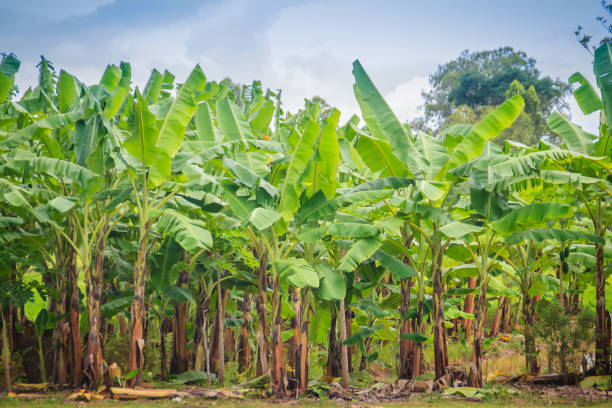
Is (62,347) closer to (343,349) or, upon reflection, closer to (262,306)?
(262,306)

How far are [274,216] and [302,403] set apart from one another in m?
2.74

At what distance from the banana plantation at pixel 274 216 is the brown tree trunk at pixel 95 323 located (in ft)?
0.07

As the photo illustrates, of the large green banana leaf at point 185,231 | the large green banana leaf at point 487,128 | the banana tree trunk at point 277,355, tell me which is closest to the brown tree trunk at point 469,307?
the large green banana leaf at point 487,128

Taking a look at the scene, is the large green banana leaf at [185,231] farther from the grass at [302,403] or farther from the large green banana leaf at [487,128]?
the large green banana leaf at [487,128]

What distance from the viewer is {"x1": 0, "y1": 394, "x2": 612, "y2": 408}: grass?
644 cm

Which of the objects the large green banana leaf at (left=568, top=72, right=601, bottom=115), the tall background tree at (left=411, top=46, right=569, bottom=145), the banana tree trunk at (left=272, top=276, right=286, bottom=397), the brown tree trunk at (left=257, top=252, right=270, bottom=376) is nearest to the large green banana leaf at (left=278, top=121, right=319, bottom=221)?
the brown tree trunk at (left=257, top=252, right=270, bottom=376)

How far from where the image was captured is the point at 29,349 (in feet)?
28.0

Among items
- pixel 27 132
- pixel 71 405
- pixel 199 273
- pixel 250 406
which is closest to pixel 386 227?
pixel 250 406

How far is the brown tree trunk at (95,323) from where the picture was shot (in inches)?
267

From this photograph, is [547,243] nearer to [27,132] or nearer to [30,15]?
[27,132]

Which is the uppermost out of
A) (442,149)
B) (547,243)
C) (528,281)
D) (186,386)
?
(442,149)

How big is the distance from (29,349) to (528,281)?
348 inches

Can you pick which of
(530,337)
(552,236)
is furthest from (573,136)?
(530,337)

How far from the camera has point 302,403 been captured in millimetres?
6949
